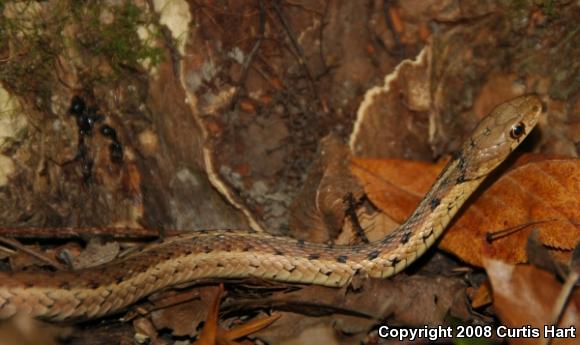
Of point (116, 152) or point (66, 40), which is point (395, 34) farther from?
point (66, 40)

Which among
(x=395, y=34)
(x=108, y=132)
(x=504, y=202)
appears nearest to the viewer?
(x=504, y=202)

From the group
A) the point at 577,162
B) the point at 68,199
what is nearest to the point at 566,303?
the point at 577,162

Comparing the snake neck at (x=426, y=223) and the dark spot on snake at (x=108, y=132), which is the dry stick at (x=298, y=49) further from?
the dark spot on snake at (x=108, y=132)

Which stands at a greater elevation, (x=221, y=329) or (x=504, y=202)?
(x=504, y=202)

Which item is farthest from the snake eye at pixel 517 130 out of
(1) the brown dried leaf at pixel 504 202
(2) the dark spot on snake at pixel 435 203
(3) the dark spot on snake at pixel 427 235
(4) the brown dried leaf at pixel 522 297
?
(4) the brown dried leaf at pixel 522 297

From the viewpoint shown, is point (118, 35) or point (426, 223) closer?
point (426, 223)

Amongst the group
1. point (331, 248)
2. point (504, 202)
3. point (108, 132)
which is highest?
A: point (108, 132)

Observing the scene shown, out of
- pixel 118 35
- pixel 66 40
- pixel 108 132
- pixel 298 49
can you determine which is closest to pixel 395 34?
pixel 298 49

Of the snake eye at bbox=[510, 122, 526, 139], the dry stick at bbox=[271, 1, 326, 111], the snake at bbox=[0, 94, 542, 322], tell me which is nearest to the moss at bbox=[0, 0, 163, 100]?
the dry stick at bbox=[271, 1, 326, 111]
